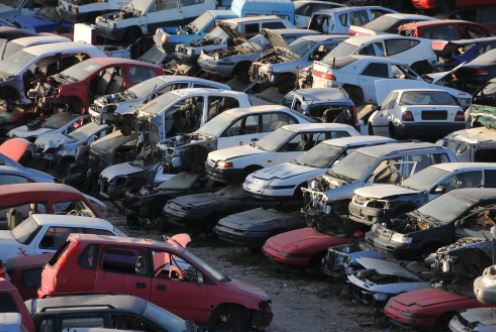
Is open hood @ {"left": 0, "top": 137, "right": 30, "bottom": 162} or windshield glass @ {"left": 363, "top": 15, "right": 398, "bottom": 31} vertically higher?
windshield glass @ {"left": 363, "top": 15, "right": 398, "bottom": 31}

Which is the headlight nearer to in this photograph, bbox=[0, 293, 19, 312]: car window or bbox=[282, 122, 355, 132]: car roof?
bbox=[282, 122, 355, 132]: car roof

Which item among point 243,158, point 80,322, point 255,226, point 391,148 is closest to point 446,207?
point 391,148

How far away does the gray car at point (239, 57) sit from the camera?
29.8 metres

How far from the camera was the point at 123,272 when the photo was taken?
48.9 ft

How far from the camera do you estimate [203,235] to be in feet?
70.9

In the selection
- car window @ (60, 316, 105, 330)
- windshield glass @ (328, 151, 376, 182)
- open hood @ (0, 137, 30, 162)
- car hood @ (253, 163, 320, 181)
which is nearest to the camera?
car window @ (60, 316, 105, 330)

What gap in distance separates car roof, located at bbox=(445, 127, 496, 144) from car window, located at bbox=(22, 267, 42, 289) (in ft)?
30.7

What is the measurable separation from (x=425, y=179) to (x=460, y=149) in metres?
3.68

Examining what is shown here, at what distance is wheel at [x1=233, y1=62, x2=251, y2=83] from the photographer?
30047 millimetres

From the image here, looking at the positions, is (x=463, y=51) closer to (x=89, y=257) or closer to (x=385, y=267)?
(x=385, y=267)

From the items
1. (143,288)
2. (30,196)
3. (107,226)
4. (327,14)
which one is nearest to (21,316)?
(143,288)

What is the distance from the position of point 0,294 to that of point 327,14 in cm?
2136

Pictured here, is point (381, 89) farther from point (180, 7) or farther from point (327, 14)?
point (180, 7)

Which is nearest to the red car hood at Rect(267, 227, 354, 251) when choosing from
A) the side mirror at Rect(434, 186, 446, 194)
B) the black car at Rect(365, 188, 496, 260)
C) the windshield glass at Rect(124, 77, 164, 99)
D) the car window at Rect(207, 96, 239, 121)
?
the black car at Rect(365, 188, 496, 260)
